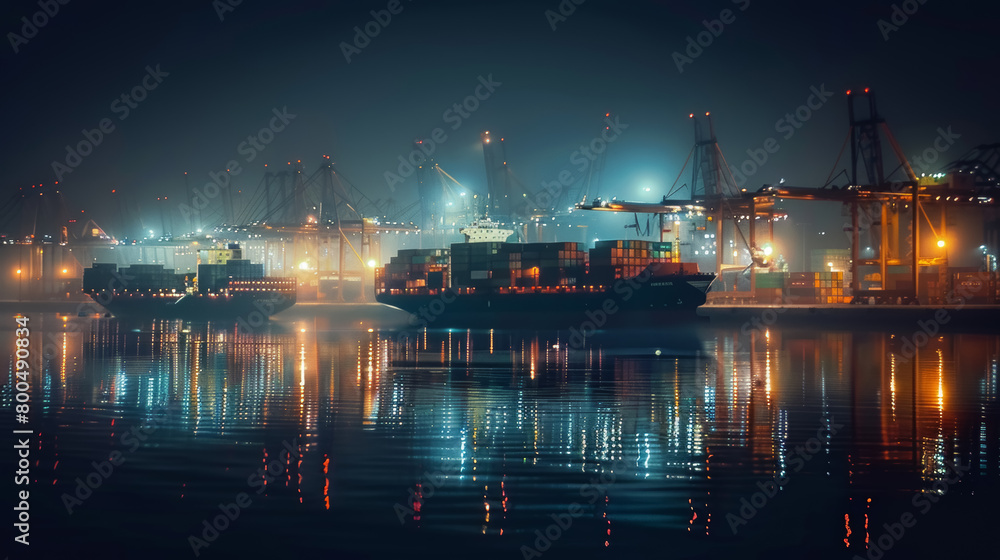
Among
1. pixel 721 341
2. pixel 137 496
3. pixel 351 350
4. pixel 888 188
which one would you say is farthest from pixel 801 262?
pixel 137 496

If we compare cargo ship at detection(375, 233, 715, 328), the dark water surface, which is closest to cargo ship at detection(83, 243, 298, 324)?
cargo ship at detection(375, 233, 715, 328)

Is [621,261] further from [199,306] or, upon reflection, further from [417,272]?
[199,306]

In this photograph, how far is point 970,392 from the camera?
60.4 feet

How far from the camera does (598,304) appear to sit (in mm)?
59844

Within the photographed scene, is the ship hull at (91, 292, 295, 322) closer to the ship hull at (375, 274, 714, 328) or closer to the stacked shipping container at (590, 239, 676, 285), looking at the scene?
the ship hull at (375, 274, 714, 328)

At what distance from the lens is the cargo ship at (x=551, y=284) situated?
5934 cm

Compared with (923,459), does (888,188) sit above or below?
above

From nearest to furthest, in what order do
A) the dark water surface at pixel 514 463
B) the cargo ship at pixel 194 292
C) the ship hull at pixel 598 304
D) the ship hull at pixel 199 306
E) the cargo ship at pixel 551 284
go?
1. the dark water surface at pixel 514 463
2. the ship hull at pixel 598 304
3. the cargo ship at pixel 551 284
4. the ship hull at pixel 199 306
5. the cargo ship at pixel 194 292

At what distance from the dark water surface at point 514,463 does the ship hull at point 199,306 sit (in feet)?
180

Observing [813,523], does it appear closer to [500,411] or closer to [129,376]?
[500,411]

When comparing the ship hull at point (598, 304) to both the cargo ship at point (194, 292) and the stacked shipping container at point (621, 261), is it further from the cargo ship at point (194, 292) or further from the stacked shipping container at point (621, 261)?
the cargo ship at point (194, 292)

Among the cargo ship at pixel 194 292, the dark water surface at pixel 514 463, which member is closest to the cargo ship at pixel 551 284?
the cargo ship at pixel 194 292

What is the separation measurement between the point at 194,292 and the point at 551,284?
3965 cm

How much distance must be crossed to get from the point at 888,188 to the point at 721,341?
34087 millimetres
